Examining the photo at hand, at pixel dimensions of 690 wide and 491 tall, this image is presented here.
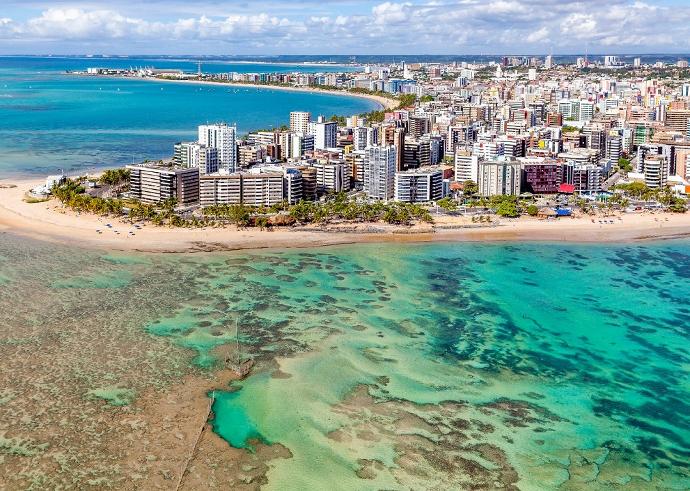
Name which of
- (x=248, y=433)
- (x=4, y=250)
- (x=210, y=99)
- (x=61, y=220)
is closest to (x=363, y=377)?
(x=248, y=433)

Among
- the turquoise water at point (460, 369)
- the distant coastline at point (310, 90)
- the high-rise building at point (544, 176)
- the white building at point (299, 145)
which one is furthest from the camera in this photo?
the distant coastline at point (310, 90)

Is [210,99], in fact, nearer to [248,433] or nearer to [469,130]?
[469,130]

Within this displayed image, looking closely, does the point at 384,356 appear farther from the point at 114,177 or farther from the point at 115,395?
the point at 114,177

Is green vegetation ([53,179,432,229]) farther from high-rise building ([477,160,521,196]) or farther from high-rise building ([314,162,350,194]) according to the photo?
high-rise building ([477,160,521,196])

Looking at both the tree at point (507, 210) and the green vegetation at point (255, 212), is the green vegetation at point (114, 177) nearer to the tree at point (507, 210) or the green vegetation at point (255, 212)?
the green vegetation at point (255, 212)

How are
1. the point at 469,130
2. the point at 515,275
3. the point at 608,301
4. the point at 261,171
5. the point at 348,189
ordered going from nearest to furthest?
the point at 608,301, the point at 515,275, the point at 261,171, the point at 348,189, the point at 469,130

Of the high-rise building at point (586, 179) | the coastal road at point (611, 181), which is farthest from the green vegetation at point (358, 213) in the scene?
the coastal road at point (611, 181)

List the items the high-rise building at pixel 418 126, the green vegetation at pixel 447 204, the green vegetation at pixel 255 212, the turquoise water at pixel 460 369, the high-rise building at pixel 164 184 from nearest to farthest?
the turquoise water at pixel 460 369, the green vegetation at pixel 255 212, the green vegetation at pixel 447 204, the high-rise building at pixel 164 184, the high-rise building at pixel 418 126
